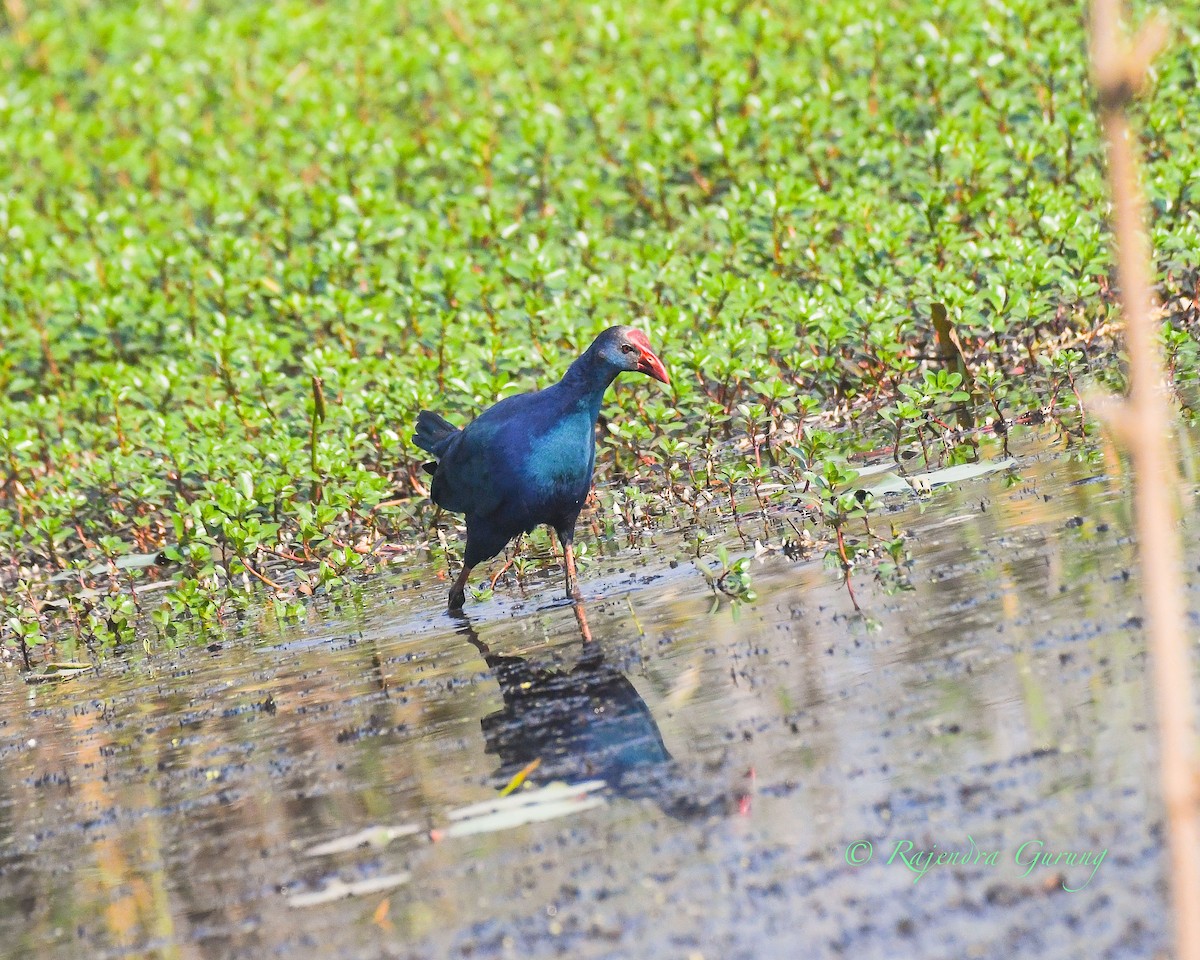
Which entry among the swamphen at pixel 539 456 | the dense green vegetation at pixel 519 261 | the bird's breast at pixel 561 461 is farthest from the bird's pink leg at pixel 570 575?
the dense green vegetation at pixel 519 261

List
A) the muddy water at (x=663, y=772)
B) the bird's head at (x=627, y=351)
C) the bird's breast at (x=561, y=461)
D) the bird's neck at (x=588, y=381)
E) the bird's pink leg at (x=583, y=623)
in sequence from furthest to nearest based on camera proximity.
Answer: the bird's head at (x=627, y=351) < the bird's neck at (x=588, y=381) < the bird's breast at (x=561, y=461) < the bird's pink leg at (x=583, y=623) < the muddy water at (x=663, y=772)

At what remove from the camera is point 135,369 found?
10.6 m

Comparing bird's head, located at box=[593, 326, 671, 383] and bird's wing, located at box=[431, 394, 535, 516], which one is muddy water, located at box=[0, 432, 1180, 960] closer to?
bird's wing, located at box=[431, 394, 535, 516]

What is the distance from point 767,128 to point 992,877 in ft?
32.0

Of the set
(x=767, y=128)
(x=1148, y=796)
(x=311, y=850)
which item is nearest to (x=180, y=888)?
(x=311, y=850)

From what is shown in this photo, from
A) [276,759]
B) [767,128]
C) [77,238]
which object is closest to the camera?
[276,759]

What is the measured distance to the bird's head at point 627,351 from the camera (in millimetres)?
7020

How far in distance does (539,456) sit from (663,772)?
256cm

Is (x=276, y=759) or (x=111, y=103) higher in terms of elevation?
(x=111, y=103)

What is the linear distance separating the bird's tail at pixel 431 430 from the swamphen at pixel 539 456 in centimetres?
86

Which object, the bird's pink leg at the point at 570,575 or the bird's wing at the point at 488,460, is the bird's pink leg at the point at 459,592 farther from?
the bird's pink leg at the point at 570,575

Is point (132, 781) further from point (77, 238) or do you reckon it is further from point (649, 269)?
point (77, 238)

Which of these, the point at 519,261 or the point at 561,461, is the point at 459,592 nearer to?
the point at 561,461

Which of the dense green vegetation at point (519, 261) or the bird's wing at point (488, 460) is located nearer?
the bird's wing at point (488, 460)
